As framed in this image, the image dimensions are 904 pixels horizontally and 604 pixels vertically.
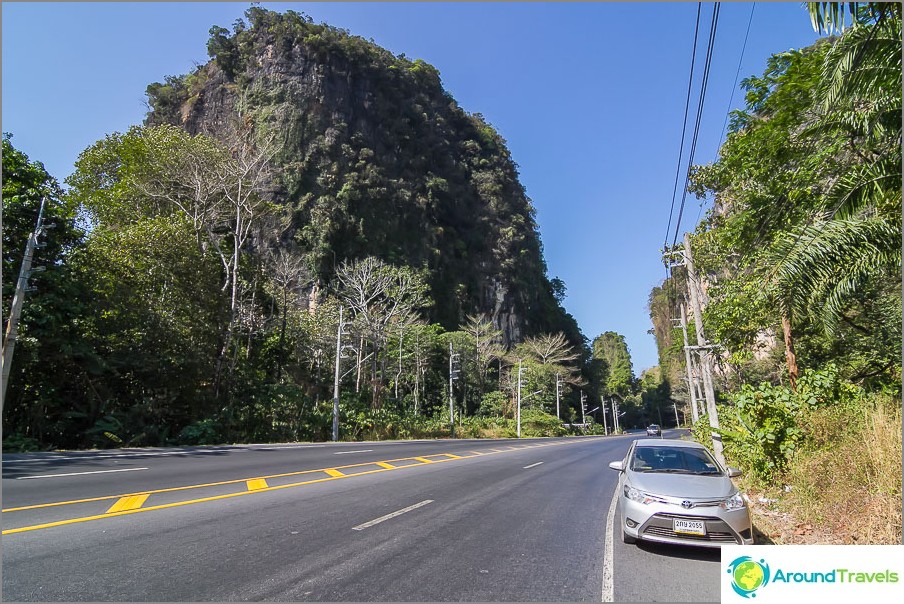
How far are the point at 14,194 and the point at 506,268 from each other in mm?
57478

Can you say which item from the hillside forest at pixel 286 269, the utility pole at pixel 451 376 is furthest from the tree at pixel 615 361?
the utility pole at pixel 451 376

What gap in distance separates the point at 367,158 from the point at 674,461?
2142 inches

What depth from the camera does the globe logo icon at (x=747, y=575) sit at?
4.10m

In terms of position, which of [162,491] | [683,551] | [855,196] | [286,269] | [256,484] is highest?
[286,269]

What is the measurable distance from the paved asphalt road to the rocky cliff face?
Result: 41272 mm

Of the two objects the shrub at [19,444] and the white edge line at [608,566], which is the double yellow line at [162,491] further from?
the shrub at [19,444]

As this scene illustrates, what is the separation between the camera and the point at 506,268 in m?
69.6

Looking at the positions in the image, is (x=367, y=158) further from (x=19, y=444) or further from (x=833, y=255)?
(x=833, y=255)

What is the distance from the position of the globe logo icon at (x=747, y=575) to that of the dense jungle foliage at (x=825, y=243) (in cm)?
296

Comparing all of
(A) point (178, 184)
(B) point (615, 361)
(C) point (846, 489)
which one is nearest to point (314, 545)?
(C) point (846, 489)

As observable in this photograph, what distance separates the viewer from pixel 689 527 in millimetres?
5520

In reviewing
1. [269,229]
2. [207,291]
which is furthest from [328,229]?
[207,291]

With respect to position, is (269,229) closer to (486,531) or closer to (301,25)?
(301,25)

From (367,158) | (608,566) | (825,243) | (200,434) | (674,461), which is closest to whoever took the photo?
(608,566)
